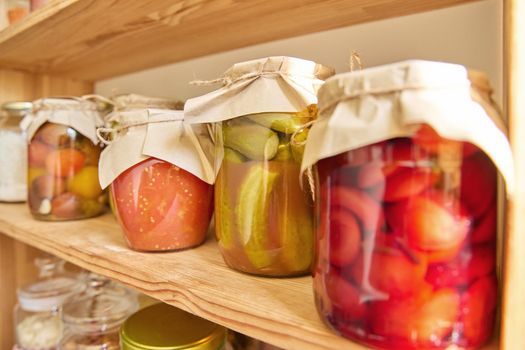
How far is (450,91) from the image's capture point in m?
0.29

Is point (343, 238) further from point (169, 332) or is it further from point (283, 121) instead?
point (169, 332)

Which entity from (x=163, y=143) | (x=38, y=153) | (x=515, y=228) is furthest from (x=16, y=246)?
(x=515, y=228)

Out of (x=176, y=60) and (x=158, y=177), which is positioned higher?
(x=176, y=60)

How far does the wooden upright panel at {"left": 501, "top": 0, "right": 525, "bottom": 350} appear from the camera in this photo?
29cm

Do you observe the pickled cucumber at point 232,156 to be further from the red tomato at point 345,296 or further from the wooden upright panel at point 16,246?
the wooden upright panel at point 16,246

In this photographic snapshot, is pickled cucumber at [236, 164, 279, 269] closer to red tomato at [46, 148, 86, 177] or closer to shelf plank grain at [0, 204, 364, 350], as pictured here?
shelf plank grain at [0, 204, 364, 350]

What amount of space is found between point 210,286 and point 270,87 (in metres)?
0.21

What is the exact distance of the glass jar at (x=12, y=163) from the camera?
93 cm

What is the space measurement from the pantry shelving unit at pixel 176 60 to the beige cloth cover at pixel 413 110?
3 cm

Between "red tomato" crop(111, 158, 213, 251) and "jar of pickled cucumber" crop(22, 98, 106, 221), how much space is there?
240 millimetres

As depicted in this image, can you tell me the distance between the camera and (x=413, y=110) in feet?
0.91

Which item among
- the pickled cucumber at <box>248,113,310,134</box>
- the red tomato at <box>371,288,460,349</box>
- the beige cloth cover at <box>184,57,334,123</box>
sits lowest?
the red tomato at <box>371,288,460,349</box>

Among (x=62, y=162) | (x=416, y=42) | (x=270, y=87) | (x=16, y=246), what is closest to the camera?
(x=270, y=87)

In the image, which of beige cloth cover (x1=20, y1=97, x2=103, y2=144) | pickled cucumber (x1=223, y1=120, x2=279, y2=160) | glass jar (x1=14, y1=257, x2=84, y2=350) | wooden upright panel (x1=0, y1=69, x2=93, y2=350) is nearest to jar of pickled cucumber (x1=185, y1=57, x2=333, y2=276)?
pickled cucumber (x1=223, y1=120, x2=279, y2=160)
